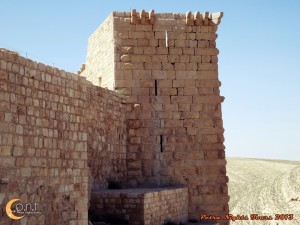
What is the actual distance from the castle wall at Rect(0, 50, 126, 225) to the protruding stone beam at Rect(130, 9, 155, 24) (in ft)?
17.1

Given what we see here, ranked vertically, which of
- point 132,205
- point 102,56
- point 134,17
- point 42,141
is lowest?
point 132,205

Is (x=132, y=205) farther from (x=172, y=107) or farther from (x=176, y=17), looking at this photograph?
(x=176, y=17)

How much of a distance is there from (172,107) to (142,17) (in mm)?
2624

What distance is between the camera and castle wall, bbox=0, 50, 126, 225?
5.52 meters

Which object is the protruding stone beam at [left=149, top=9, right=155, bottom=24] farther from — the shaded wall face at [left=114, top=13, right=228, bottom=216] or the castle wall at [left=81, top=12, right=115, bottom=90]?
the castle wall at [left=81, top=12, right=115, bottom=90]

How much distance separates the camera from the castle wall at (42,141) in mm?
5520

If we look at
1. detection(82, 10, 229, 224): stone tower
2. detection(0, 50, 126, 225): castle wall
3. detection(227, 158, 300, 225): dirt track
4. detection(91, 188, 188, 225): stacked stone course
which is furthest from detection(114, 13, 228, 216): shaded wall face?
detection(227, 158, 300, 225): dirt track

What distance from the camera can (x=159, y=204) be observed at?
31.2 feet

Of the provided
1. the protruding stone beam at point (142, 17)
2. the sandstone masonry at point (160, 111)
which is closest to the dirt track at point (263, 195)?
the sandstone masonry at point (160, 111)

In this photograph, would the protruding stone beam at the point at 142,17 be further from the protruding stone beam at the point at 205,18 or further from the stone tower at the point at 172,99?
the protruding stone beam at the point at 205,18

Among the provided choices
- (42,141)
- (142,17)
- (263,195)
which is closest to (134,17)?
(142,17)

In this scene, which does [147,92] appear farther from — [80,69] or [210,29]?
[80,69]

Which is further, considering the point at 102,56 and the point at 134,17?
the point at 102,56

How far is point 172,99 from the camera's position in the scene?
39.2ft
